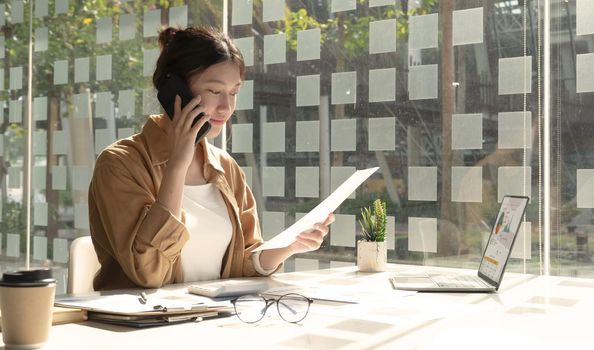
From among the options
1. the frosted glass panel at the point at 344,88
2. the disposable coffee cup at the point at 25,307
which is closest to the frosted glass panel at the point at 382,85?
the frosted glass panel at the point at 344,88

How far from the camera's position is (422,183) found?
2.85 m

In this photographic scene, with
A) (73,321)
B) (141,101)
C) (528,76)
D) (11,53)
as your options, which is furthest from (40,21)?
(73,321)

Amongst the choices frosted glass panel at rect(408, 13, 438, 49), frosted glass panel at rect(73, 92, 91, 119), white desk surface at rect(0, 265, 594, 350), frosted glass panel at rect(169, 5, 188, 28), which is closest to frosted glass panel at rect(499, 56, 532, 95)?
frosted glass panel at rect(408, 13, 438, 49)

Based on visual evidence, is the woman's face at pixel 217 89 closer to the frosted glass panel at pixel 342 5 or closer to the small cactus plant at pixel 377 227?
the small cactus plant at pixel 377 227

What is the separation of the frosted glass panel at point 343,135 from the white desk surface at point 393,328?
1.22 metres

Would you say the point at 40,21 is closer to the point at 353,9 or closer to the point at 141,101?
the point at 141,101

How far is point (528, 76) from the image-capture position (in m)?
2.67

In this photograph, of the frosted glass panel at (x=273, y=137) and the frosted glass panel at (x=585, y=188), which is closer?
the frosted glass panel at (x=585, y=188)

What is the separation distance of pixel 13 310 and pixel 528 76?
7.01 ft

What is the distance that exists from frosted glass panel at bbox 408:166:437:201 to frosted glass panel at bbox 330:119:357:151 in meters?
0.31

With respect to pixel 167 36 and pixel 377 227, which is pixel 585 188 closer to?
pixel 377 227

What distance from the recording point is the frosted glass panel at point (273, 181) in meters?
3.30

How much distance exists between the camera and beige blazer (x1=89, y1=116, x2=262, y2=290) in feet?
6.49

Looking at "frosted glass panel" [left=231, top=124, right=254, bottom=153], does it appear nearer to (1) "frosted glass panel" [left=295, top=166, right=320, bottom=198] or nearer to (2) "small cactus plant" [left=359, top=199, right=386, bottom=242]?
(1) "frosted glass panel" [left=295, top=166, right=320, bottom=198]
